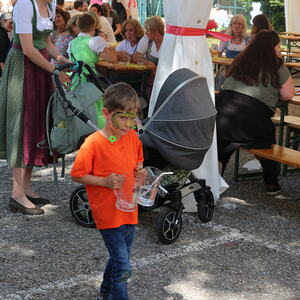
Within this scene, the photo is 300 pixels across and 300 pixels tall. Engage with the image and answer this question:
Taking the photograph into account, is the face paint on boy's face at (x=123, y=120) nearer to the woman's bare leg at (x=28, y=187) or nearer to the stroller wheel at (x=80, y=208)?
the stroller wheel at (x=80, y=208)

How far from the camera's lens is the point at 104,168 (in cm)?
349

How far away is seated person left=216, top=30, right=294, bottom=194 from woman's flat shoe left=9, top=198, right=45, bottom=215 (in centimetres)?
185

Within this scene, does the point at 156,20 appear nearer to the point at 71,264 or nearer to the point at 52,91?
the point at 52,91

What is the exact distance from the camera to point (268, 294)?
4.26 m

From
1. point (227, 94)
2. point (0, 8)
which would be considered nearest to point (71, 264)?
point (227, 94)

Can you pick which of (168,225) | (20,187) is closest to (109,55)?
(20,187)

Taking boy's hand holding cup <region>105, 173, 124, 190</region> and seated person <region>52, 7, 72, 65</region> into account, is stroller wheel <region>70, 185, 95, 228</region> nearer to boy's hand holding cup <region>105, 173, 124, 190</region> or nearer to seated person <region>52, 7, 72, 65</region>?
boy's hand holding cup <region>105, 173, 124, 190</region>

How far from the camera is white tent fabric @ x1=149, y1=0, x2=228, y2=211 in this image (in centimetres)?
570

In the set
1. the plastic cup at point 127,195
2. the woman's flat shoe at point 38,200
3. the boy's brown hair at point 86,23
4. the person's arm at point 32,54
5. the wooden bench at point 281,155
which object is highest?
the boy's brown hair at point 86,23

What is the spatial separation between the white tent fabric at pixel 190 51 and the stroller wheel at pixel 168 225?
0.70m

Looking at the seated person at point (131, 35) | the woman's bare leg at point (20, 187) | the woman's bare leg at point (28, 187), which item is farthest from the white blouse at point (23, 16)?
the seated person at point (131, 35)

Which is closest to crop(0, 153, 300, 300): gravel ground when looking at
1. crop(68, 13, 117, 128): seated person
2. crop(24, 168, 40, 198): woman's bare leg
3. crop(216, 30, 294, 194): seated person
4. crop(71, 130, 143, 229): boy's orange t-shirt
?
crop(24, 168, 40, 198): woman's bare leg

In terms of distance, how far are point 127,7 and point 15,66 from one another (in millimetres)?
11356

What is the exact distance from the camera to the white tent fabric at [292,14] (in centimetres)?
1544
